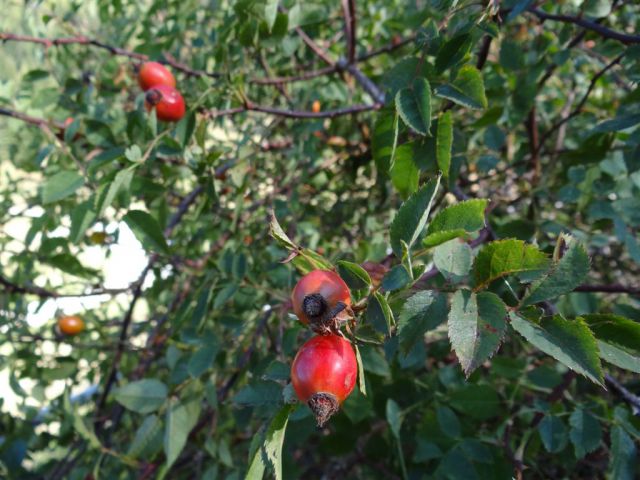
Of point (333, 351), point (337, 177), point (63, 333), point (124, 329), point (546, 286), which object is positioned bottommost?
point (63, 333)

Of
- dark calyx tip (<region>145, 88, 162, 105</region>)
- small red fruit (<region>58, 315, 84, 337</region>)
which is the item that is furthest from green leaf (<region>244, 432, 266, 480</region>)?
small red fruit (<region>58, 315, 84, 337</region>)

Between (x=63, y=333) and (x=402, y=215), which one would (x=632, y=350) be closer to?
(x=402, y=215)

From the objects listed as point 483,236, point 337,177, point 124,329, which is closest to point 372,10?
point 337,177

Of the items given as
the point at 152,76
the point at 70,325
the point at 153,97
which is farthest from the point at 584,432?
the point at 70,325

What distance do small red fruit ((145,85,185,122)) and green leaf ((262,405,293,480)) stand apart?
87 centimetres

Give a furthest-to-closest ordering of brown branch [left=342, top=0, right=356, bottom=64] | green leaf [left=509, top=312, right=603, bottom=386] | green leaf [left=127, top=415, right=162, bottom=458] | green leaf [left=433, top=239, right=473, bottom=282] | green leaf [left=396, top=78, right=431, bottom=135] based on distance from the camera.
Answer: brown branch [left=342, top=0, right=356, bottom=64]
green leaf [left=127, top=415, right=162, bottom=458]
green leaf [left=396, top=78, right=431, bottom=135]
green leaf [left=433, top=239, right=473, bottom=282]
green leaf [left=509, top=312, right=603, bottom=386]

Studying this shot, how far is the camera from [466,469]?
98 cm

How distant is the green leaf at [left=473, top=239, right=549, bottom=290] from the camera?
0.60 metres

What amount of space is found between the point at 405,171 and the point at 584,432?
1.81 feet

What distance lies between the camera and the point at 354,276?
65 cm

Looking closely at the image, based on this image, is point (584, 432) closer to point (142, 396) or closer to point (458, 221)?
point (458, 221)

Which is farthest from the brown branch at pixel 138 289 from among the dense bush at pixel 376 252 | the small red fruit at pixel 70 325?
the small red fruit at pixel 70 325

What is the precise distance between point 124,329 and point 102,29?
1760mm

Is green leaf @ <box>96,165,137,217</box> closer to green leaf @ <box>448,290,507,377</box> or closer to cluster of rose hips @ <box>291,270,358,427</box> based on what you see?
cluster of rose hips @ <box>291,270,358,427</box>
